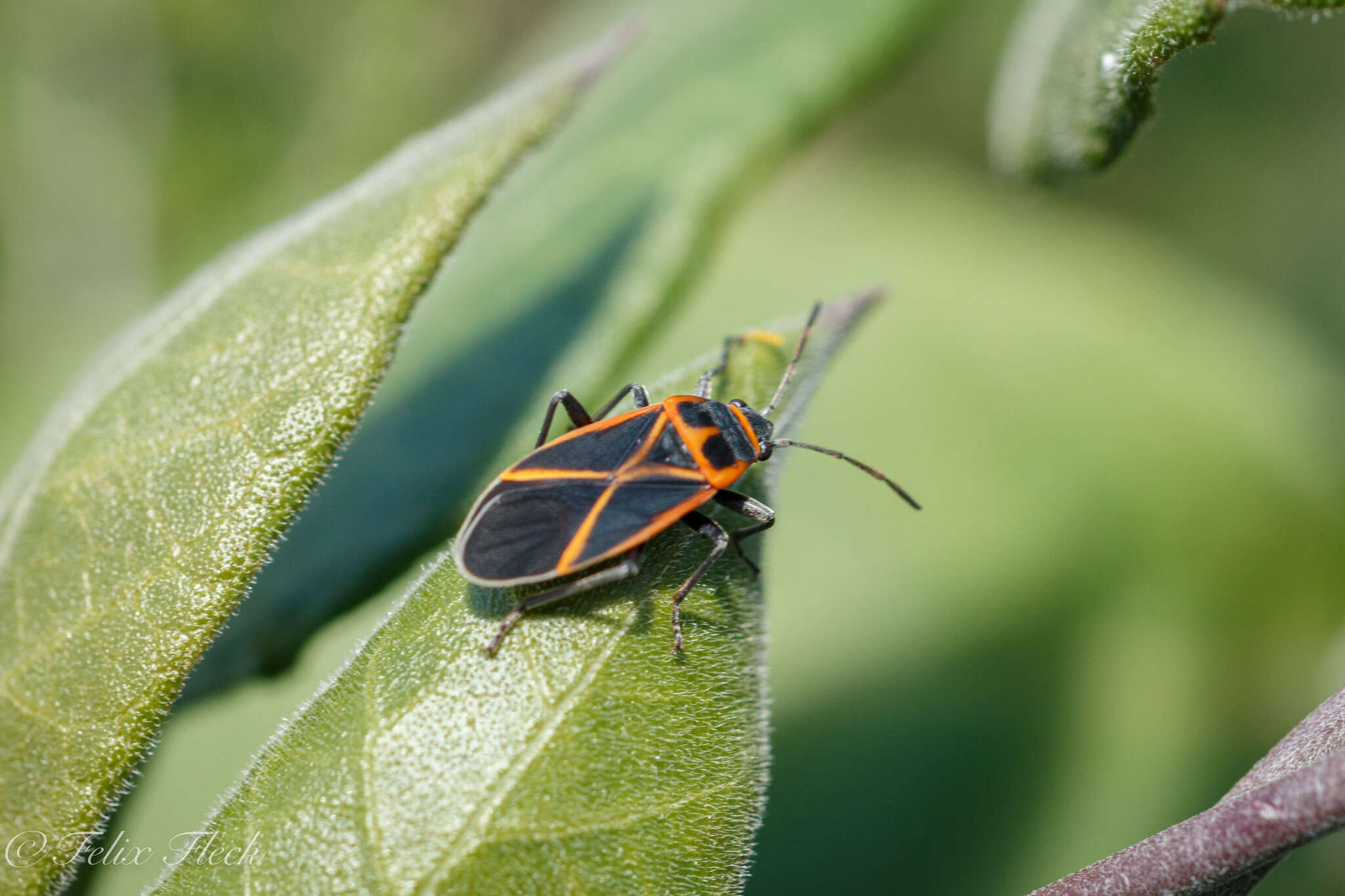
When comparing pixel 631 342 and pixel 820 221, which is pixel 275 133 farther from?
pixel 631 342

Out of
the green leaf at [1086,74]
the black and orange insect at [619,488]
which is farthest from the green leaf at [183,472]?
the green leaf at [1086,74]

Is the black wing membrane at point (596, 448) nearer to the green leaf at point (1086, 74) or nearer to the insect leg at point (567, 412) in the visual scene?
the insect leg at point (567, 412)

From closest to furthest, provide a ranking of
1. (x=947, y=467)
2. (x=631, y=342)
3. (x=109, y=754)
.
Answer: (x=109, y=754) → (x=631, y=342) → (x=947, y=467)

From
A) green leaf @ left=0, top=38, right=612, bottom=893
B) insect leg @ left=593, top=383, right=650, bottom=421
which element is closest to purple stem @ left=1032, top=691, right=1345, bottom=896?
insect leg @ left=593, top=383, right=650, bottom=421

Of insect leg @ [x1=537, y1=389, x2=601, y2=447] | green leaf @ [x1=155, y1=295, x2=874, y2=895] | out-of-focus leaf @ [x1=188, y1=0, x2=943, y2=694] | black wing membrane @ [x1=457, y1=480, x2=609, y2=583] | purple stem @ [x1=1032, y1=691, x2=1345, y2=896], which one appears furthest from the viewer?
insect leg @ [x1=537, y1=389, x2=601, y2=447]

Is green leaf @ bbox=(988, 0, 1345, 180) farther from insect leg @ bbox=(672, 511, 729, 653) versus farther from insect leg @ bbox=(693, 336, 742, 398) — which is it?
insect leg @ bbox=(672, 511, 729, 653)

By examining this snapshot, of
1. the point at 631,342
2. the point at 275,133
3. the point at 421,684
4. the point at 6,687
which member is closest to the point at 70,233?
the point at 275,133
